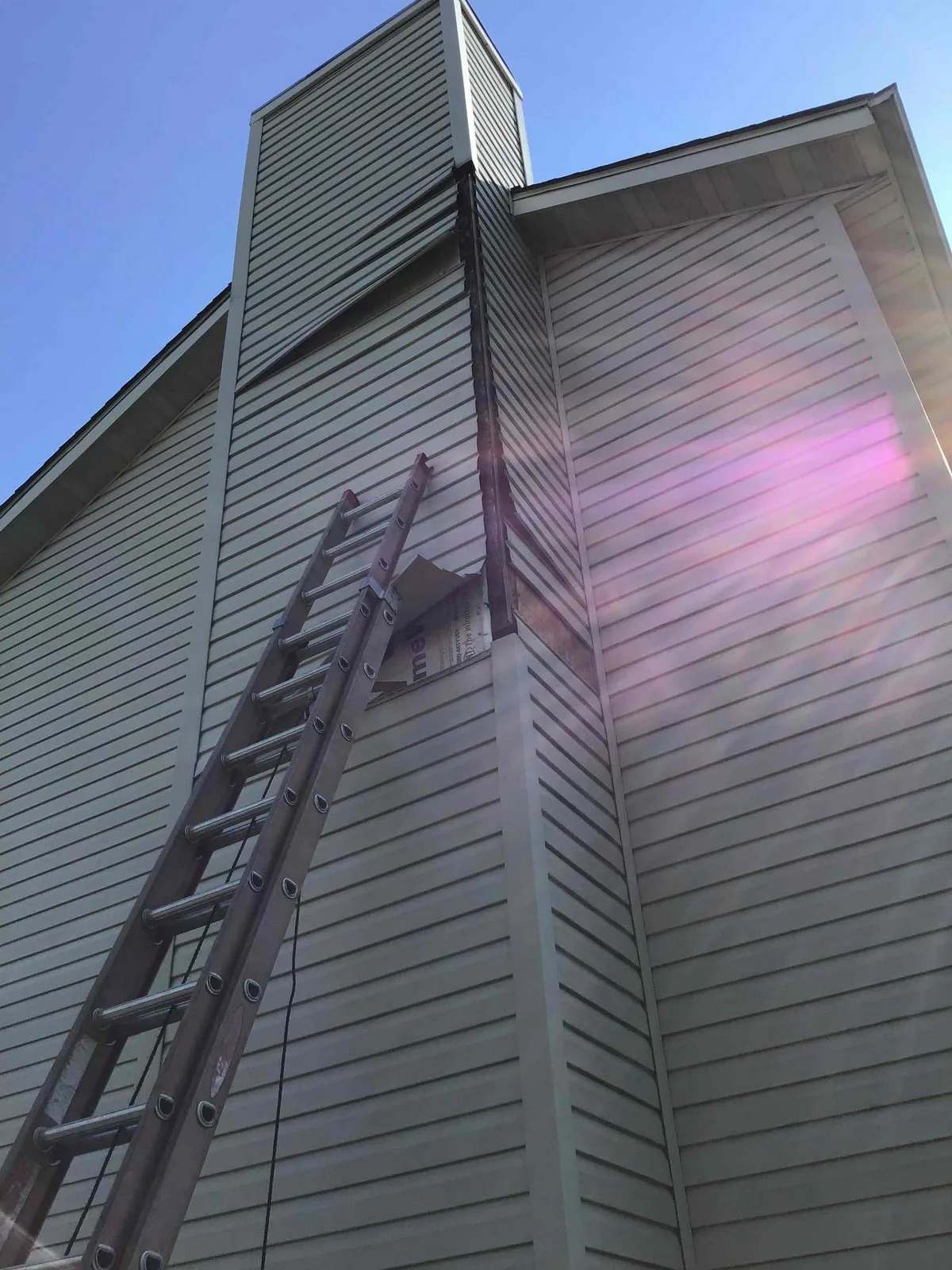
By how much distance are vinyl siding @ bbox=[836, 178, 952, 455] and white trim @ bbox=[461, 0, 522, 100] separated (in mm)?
3548

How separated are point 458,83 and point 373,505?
389cm

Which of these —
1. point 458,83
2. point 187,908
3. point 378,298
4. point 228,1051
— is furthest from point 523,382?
point 228,1051

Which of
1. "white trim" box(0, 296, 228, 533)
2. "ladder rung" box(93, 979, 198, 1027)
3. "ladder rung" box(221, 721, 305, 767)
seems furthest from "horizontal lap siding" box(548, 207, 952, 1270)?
"white trim" box(0, 296, 228, 533)

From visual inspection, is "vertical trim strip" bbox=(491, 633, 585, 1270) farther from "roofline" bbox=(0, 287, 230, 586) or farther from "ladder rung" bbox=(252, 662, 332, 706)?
"roofline" bbox=(0, 287, 230, 586)

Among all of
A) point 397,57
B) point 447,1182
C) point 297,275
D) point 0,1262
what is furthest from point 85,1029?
point 397,57

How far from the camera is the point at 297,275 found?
7.82m

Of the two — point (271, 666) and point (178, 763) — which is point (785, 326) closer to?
point (271, 666)

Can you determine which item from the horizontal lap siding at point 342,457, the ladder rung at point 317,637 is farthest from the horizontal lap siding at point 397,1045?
the horizontal lap siding at point 342,457

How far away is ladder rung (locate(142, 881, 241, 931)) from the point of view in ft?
11.2

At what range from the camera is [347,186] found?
26.4ft

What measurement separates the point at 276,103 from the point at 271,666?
21.0 ft

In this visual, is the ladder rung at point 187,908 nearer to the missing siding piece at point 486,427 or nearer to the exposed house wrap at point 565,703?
the exposed house wrap at point 565,703

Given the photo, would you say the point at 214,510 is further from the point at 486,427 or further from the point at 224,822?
the point at 224,822

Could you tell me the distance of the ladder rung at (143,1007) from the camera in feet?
10.1
